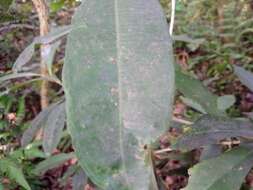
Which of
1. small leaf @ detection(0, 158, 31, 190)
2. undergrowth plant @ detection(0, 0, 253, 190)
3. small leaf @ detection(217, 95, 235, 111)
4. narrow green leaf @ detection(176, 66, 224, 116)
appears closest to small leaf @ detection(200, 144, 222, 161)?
narrow green leaf @ detection(176, 66, 224, 116)

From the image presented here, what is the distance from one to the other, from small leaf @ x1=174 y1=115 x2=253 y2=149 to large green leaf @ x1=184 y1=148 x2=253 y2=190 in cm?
4

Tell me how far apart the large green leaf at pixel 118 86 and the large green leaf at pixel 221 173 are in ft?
1.29

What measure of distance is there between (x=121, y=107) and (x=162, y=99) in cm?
5

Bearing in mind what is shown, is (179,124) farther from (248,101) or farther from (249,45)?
(249,45)

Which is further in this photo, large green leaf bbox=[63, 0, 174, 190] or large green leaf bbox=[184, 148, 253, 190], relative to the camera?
large green leaf bbox=[184, 148, 253, 190]

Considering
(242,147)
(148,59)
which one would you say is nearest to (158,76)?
(148,59)

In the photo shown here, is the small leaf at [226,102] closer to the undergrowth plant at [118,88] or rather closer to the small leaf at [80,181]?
the small leaf at [80,181]

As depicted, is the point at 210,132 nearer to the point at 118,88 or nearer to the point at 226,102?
the point at 118,88

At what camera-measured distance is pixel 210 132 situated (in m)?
0.92

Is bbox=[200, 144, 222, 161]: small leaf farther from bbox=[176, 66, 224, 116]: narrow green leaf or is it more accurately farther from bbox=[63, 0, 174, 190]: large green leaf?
bbox=[63, 0, 174, 190]: large green leaf

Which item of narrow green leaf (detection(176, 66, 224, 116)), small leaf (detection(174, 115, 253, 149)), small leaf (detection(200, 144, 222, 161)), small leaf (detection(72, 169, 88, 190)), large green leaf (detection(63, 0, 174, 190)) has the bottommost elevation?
small leaf (detection(72, 169, 88, 190))

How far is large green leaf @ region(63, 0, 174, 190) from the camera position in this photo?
0.49m

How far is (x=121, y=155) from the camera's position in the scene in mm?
494

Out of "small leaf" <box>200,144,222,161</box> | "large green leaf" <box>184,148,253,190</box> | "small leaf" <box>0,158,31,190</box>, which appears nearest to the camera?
"large green leaf" <box>184,148,253,190</box>
